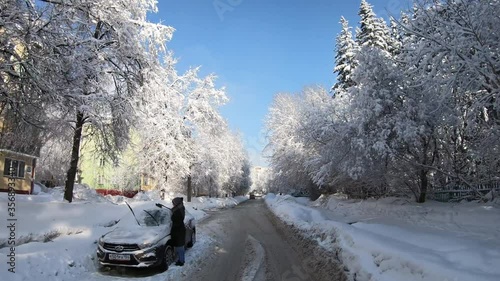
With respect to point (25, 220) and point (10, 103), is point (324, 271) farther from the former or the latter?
point (25, 220)

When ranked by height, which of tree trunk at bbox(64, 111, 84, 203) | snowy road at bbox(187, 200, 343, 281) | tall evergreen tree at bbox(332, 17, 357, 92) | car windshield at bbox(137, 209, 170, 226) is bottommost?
snowy road at bbox(187, 200, 343, 281)

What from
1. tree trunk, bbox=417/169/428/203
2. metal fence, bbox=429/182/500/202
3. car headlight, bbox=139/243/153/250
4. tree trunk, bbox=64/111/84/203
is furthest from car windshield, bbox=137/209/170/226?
metal fence, bbox=429/182/500/202

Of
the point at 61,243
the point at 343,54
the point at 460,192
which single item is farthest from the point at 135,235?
the point at 343,54

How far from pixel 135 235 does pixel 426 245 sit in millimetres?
6538

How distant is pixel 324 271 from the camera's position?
29.5ft

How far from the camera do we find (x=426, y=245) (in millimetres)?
8047

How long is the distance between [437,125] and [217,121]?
25.0 meters

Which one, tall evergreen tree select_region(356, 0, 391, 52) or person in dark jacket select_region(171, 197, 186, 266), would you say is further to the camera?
tall evergreen tree select_region(356, 0, 391, 52)

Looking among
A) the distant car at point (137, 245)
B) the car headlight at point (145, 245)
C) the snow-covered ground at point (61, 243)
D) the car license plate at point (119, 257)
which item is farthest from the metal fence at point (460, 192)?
the car license plate at point (119, 257)

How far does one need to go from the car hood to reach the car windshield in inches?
19.7

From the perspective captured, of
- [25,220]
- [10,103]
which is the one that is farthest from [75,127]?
[10,103]

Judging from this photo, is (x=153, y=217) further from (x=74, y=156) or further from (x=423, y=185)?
(x=423, y=185)

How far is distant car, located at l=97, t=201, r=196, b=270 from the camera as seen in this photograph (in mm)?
8609

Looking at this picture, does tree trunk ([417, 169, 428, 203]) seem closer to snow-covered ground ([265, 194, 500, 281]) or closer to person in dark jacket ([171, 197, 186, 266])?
snow-covered ground ([265, 194, 500, 281])
